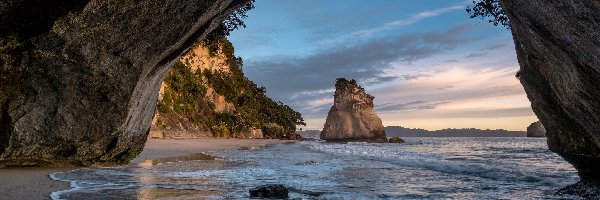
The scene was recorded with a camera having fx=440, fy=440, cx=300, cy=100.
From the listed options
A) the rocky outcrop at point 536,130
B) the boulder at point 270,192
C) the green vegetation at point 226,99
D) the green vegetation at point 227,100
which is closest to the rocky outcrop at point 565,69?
the boulder at point 270,192

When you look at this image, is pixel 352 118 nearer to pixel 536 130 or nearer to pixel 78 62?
pixel 536 130

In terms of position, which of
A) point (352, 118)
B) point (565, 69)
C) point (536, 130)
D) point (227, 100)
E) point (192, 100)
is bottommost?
point (565, 69)

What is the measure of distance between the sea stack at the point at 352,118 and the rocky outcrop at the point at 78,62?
3385 inches

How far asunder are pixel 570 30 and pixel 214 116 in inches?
2269

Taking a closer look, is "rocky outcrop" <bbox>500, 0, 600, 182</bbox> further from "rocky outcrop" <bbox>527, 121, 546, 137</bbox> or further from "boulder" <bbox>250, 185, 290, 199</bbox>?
"rocky outcrop" <bbox>527, 121, 546, 137</bbox>

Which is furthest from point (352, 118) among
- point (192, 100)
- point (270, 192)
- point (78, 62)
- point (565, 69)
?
point (78, 62)

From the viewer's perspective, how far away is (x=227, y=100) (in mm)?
66188

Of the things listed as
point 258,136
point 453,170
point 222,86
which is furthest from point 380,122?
point 453,170

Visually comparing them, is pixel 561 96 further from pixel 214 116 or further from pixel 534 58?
pixel 214 116

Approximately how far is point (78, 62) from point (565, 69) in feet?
24.2

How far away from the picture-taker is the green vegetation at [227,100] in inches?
2044

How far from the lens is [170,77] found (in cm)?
5084

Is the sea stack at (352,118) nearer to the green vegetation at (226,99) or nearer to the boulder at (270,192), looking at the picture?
the green vegetation at (226,99)

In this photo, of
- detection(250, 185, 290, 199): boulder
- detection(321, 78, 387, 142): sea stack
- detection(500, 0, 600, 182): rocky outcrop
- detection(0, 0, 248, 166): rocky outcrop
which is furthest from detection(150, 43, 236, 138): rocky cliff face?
detection(500, 0, 600, 182): rocky outcrop
